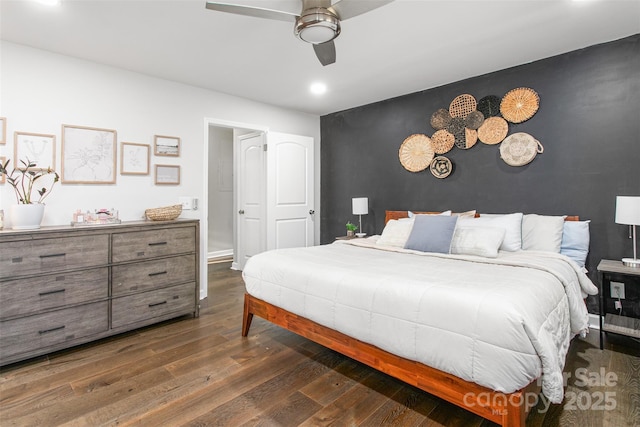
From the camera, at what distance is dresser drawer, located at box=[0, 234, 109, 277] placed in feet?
7.48

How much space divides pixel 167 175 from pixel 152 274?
117 cm

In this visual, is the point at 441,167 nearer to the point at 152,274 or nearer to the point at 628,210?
the point at 628,210

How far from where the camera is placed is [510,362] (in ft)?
4.57

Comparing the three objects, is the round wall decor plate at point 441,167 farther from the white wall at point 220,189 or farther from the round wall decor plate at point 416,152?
the white wall at point 220,189

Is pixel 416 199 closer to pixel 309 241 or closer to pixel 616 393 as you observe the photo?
pixel 309 241

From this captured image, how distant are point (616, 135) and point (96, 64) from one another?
4802 mm

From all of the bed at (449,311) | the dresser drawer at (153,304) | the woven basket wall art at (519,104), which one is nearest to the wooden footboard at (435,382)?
the bed at (449,311)

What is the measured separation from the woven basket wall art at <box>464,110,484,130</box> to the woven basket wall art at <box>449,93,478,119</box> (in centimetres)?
4

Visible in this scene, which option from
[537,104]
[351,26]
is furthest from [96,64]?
[537,104]

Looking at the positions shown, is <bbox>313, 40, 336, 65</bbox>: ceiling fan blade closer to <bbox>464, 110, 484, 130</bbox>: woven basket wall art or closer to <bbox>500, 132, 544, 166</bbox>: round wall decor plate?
A: <bbox>464, 110, 484, 130</bbox>: woven basket wall art

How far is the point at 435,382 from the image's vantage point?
1.66 m

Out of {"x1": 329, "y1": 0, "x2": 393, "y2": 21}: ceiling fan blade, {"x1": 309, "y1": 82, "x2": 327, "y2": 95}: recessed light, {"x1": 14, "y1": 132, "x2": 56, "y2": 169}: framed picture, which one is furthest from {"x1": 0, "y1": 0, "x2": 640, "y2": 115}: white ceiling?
{"x1": 14, "y1": 132, "x2": 56, "y2": 169}: framed picture

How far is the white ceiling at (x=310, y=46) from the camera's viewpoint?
2260 mm

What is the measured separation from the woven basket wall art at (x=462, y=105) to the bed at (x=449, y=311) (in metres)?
1.50
